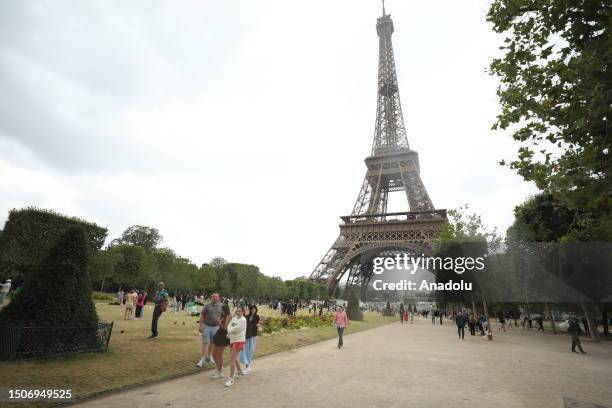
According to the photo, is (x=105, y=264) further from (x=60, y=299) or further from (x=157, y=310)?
(x=60, y=299)

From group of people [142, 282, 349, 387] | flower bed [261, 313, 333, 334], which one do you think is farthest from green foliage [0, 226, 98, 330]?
flower bed [261, 313, 333, 334]

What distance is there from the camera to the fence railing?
7.84 m

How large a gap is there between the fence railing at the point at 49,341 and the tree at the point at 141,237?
8279 centimetres

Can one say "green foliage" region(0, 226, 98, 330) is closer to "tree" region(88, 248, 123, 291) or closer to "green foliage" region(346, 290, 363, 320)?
"green foliage" region(346, 290, 363, 320)

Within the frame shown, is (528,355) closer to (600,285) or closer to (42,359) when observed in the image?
(600,285)

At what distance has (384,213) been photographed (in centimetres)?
5509

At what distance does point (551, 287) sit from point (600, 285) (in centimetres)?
314

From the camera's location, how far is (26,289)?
343 inches

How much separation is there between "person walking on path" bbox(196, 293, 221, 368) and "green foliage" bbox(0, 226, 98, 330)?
295 centimetres

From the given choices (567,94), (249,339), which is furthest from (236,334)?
(567,94)

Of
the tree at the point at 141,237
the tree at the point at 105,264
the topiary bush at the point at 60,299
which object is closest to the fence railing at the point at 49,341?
the topiary bush at the point at 60,299

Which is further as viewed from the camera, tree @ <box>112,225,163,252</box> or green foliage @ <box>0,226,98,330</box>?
tree @ <box>112,225,163,252</box>

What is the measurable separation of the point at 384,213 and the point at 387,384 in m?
47.9

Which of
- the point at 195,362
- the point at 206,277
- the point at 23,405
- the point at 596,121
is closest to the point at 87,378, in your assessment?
the point at 23,405
